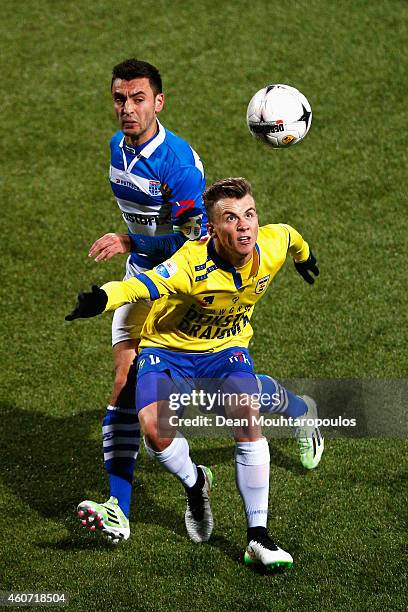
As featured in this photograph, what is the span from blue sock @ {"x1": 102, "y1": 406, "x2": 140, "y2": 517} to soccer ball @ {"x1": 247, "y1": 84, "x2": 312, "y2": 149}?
2141 mm

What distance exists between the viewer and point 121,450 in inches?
266

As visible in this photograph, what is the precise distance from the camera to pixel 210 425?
7.79 m

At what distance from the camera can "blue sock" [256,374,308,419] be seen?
6926mm

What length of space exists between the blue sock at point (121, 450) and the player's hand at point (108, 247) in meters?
1.06

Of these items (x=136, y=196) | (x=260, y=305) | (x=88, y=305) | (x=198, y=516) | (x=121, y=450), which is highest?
(x=260, y=305)

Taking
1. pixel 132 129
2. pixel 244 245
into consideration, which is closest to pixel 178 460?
pixel 244 245

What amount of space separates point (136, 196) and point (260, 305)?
2692mm

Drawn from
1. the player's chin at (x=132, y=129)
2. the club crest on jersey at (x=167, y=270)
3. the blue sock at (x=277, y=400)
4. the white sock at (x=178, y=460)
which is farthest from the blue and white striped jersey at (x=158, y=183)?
the white sock at (x=178, y=460)

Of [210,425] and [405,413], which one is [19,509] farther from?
[405,413]

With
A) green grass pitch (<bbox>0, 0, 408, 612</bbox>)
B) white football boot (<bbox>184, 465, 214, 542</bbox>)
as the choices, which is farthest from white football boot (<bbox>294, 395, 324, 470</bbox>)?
white football boot (<bbox>184, 465, 214, 542</bbox>)

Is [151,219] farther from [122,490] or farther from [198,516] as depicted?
[198,516]

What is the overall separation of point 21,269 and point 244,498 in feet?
14.3

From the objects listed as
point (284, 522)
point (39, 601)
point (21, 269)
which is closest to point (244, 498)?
point (284, 522)

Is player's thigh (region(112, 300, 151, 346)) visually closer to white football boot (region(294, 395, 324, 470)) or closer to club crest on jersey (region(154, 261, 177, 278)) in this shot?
club crest on jersey (region(154, 261, 177, 278))
